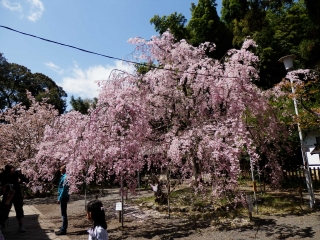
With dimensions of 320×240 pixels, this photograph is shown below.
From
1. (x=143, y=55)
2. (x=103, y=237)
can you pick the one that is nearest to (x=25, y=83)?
(x=143, y=55)

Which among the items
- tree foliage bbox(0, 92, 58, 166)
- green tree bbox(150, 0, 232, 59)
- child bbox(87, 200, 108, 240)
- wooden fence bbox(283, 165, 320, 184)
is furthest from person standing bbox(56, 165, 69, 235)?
green tree bbox(150, 0, 232, 59)

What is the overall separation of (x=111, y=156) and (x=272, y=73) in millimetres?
20693

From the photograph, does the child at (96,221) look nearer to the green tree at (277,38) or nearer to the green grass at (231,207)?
the green grass at (231,207)

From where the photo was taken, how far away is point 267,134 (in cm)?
982

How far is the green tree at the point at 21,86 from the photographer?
→ 1157 inches

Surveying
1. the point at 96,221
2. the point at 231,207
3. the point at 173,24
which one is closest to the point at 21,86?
the point at 173,24

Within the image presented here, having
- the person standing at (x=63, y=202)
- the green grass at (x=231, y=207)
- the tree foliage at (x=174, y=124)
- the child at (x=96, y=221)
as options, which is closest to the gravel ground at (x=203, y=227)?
the person standing at (x=63, y=202)

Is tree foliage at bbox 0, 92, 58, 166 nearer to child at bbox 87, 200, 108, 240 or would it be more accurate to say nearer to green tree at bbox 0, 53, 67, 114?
child at bbox 87, 200, 108, 240

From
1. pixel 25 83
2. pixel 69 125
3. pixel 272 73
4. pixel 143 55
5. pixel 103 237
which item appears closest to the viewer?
pixel 103 237

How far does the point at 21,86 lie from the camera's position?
31.0 meters

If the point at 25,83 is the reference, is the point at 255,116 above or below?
below

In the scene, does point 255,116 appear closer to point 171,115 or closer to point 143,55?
point 171,115

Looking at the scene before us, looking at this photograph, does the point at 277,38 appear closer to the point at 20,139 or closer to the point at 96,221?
the point at 20,139

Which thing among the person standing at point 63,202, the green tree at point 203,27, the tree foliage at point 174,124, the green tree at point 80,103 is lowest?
the person standing at point 63,202
